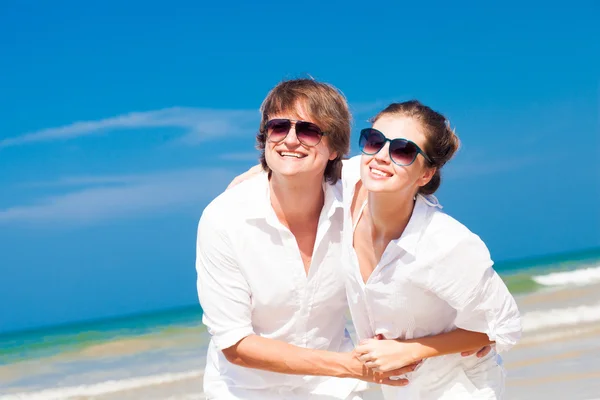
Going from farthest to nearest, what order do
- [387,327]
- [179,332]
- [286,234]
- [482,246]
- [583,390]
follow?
1. [179,332]
2. [583,390]
3. [286,234]
4. [387,327]
5. [482,246]

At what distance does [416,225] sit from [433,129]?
0.45 m

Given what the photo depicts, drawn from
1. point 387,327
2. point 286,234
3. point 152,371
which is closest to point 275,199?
point 286,234

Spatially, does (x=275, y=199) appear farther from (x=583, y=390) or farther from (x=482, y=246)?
(x=583, y=390)

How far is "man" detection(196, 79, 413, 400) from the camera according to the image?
3627 millimetres

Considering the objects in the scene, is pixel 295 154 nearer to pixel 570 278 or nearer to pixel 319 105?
pixel 319 105

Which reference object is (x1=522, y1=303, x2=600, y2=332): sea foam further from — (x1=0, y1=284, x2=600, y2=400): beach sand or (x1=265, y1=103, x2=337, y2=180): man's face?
(x1=265, y1=103, x2=337, y2=180): man's face

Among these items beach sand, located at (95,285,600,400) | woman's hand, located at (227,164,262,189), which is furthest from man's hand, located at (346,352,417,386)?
beach sand, located at (95,285,600,400)

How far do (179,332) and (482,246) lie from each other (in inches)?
537

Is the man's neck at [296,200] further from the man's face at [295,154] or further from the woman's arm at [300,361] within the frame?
the woman's arm at [300,361]

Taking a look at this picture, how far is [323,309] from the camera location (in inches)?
150

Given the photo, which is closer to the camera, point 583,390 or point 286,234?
point 286,234

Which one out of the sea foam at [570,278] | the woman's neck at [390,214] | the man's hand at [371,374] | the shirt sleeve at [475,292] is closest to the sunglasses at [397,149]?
the woman's neck at [390,214]

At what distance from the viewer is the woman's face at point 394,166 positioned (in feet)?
10.9

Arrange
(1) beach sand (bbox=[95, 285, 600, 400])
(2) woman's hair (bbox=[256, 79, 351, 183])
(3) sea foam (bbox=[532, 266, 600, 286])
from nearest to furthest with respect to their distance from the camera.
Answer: (2) woman's hair (bbox=[256, 79, 351, 183])
(1) beach sand (bbox=[95, 285, 600, 400])
(3) sea foam (bbox=[532, 266, 600, 286])
